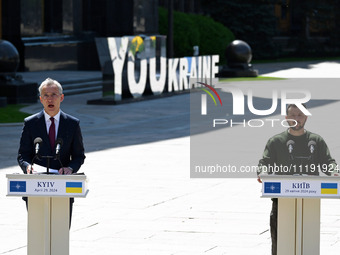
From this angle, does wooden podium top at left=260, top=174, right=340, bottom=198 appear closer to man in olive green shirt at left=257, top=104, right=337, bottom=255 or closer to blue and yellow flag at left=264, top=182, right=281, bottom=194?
blue and yellow flag at left=264, top=182, right=281, bottom=194

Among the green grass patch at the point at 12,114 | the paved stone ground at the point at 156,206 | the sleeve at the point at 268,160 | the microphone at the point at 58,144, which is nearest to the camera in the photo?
the microphone at the point at 58,144

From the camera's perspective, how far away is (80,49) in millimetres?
35625

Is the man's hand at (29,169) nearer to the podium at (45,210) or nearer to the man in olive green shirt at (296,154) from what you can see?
the podium at (45,210)

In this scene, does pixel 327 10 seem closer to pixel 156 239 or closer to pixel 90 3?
pixel 90 3

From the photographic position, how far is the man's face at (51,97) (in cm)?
621

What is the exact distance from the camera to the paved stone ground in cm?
822

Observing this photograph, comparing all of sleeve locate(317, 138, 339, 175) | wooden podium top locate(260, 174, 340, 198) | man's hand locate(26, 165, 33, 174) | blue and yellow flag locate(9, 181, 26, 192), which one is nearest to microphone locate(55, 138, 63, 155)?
man's hand locate(26, 165, 33, 174)

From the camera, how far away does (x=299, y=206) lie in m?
6.01

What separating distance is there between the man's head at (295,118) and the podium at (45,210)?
1641mm

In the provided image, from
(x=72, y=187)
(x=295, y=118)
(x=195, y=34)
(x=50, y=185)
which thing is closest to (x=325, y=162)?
(x=295, y=118)

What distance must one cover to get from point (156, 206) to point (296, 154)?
4.12m

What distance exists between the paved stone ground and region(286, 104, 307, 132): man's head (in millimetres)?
1239

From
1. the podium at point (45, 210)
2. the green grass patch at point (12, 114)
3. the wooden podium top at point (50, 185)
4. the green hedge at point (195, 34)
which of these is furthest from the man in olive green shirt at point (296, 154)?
the green hedge at point (195, 34)

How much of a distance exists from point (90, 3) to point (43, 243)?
108 ft
